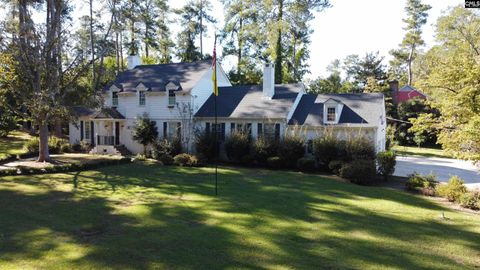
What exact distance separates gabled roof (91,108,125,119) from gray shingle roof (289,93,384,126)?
14.2 m

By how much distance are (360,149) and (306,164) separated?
324 centimetres

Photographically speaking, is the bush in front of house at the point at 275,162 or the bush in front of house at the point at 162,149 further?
the bush in front of house at the point at 162,149

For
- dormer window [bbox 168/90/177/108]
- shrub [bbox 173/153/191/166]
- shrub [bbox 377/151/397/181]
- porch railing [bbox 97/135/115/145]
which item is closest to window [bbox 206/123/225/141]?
dormer window [bbox 168/90/177/108]

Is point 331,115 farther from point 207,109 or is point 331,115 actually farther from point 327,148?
point 207,109

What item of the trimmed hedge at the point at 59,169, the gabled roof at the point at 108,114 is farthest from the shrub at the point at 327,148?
the gabled roof at the point at 108,114

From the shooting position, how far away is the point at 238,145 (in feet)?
78.3

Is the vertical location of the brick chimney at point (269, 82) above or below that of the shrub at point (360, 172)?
above

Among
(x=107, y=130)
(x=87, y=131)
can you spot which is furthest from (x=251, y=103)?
(x=87, y=131)

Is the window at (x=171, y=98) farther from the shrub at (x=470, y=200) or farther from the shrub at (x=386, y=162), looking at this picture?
the shrub at (x=470, y=200)

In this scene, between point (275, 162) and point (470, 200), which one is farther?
point (275, 162)

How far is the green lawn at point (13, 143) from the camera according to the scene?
2647 cm

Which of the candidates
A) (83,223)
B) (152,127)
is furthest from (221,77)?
(83,223)

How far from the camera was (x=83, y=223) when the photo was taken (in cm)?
1044

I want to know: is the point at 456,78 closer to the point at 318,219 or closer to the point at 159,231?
the point at 318,219
